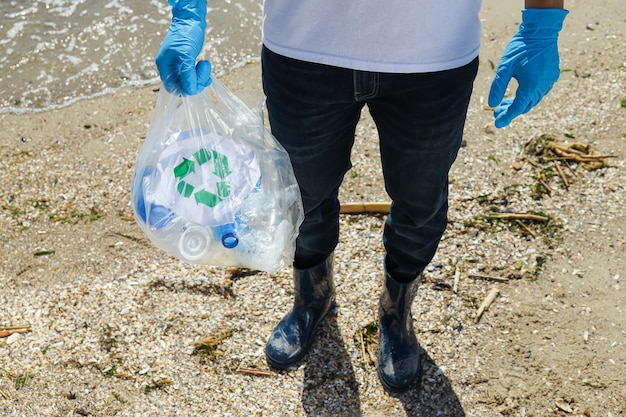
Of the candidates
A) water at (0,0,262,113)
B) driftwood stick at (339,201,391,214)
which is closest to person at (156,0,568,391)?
driftwood stick at (339,201,391,214)

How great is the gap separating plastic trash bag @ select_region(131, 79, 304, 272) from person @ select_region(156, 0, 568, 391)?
0.10 metres

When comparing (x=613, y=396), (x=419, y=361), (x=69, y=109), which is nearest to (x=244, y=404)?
(x=419, y=361)

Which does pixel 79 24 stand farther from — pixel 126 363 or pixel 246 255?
pixel 246 255

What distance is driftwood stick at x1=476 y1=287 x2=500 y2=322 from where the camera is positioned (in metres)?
2.54

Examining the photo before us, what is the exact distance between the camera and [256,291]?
264cm

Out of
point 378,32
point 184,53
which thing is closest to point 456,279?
point 378,32

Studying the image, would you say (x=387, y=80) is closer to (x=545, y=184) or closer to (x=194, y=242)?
(x=194, y=242)

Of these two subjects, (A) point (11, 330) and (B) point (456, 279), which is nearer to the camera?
(A) point (11, 330)

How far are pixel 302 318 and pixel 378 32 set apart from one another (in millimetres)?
1245

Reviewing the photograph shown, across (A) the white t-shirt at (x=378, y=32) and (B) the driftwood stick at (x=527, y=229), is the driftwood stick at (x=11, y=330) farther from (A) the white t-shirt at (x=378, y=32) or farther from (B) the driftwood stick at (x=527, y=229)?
(B) the driftwood stick at (x=527, y=229)

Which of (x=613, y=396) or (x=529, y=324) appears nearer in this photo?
(x=613, y=396)

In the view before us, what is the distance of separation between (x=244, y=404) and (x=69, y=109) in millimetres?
2364

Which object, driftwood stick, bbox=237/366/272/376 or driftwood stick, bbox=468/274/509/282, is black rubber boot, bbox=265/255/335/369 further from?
driftwood stick, bbox=468/274/509/282

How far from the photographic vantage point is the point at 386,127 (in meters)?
1.81
